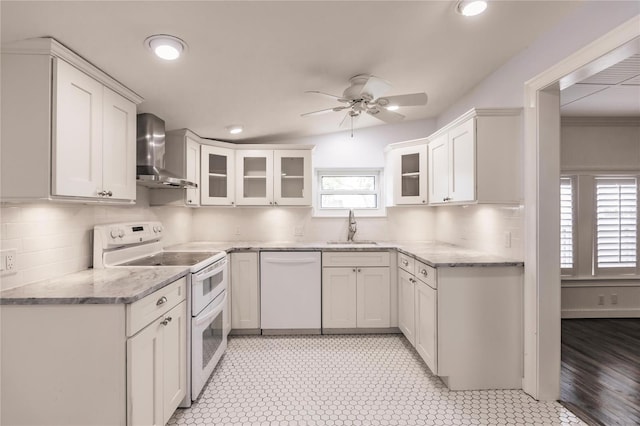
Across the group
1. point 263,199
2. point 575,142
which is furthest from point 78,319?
point 575,142

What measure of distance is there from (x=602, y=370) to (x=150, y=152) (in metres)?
4.01

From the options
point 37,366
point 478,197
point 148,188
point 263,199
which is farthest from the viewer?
point 263,199

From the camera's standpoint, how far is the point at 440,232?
3.80 meters

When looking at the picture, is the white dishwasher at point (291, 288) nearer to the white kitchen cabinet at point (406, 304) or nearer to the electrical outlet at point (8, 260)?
the white kitchen cabinet at point (406, 304)

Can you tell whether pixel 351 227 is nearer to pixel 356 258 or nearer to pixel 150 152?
pixel 356 258

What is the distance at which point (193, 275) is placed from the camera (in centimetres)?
212

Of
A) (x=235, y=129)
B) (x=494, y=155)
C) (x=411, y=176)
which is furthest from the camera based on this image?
(x=411, y=176)

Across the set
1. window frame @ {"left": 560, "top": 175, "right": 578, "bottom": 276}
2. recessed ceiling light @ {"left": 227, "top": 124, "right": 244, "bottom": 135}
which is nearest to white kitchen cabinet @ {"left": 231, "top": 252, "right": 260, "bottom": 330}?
recessed ceiling light @ {"left": 227, "top": 124, "right": 244, "bottom": 135}

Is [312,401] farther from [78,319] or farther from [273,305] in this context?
[78,319]

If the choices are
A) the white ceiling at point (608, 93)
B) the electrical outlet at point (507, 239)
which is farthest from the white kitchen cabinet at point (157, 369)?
the white ceiling at point (608, 93)

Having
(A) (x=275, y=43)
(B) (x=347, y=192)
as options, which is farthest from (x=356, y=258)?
(A) (x=275, y=43)

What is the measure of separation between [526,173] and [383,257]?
151 centimetres

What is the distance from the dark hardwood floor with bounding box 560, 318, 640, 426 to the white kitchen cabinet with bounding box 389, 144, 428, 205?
1883mm

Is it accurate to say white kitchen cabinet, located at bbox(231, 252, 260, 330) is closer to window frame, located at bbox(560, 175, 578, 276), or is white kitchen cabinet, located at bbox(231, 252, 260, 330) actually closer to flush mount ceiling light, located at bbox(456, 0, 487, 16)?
flush mount ceiling light, located at bbox(456, 0, 487, 16)
